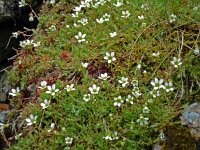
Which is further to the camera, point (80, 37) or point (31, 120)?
point (80, 37)

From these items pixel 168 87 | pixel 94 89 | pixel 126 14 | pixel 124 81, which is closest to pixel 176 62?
pixel 168 87

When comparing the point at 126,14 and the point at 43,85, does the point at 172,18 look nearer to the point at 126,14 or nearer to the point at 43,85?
the point at 126,14

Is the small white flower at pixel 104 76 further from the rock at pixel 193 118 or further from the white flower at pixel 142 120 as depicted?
the rock at pixel 193 118

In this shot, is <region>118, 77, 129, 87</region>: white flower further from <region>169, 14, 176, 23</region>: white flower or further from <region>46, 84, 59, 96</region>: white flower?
<region>169, 14, 176, 23</region>: white flower

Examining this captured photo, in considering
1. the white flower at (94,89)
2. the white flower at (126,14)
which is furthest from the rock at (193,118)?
the white flower at (126,14)

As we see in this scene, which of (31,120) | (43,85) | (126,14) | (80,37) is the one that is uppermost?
(126,14)

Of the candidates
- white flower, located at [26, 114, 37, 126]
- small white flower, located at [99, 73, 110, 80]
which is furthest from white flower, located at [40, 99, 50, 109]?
small white flower, located at [99, 73, 110, 80]
